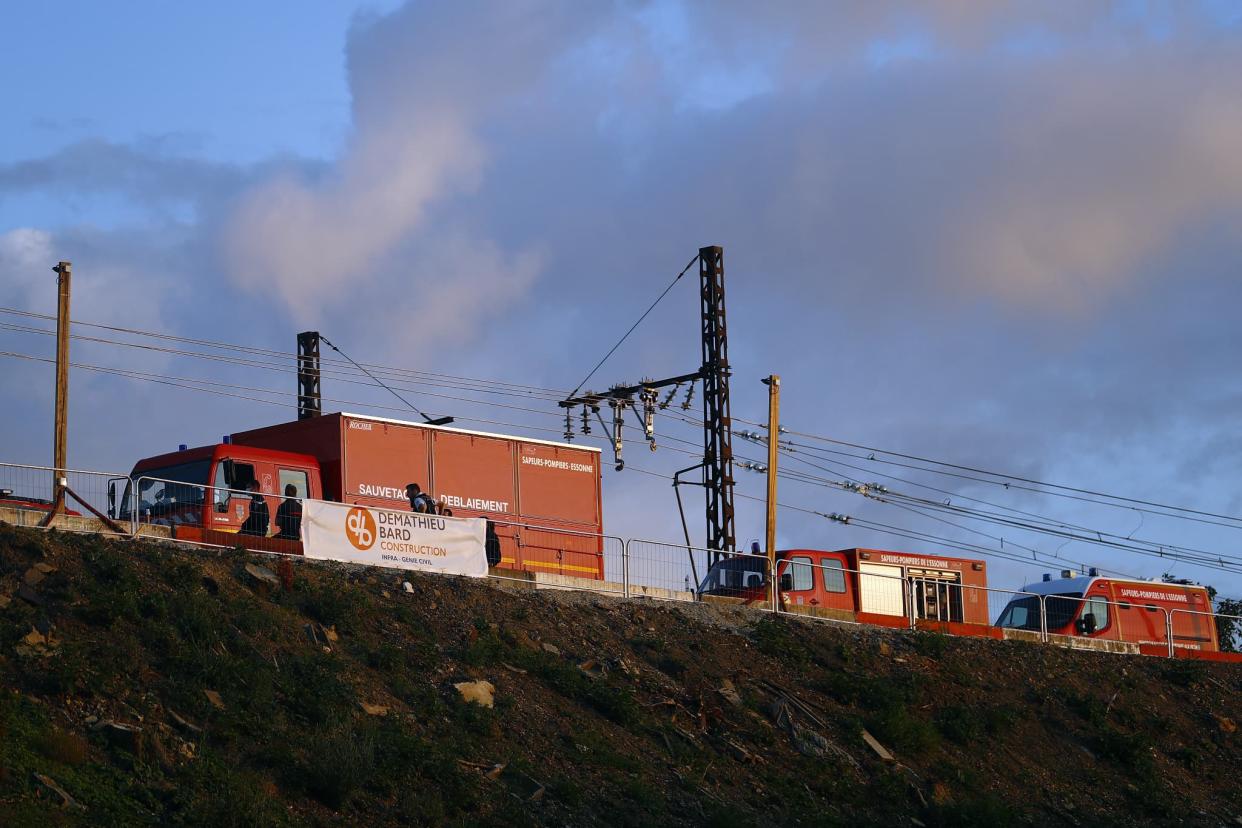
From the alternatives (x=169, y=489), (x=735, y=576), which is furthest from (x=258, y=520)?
(x=735, y=576)

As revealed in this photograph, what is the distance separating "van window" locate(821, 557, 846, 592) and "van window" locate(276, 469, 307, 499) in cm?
1218

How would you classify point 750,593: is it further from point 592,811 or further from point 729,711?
point 592,811

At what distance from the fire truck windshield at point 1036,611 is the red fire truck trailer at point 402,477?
1066 centimetres

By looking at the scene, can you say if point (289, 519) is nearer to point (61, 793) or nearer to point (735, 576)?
point (735, 576)

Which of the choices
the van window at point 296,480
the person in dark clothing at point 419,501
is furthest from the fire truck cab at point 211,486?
the person in dark clothing at point 419,501

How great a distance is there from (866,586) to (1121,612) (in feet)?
23.2

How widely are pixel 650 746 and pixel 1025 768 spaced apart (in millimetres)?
8073

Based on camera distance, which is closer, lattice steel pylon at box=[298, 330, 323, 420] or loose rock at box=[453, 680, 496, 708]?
loose rock at box=[453, 680, 496, 708]

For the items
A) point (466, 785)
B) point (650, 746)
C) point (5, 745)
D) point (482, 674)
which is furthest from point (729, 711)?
point (5, 745)

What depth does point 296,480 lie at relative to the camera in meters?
32.4

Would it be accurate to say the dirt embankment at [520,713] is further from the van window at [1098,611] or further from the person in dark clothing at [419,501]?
the van window at [1098,611]

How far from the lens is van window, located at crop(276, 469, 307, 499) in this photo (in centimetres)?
3219

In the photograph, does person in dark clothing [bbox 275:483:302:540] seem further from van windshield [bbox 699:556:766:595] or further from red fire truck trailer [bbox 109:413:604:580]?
van windshield [bbox 699:556:766:595]

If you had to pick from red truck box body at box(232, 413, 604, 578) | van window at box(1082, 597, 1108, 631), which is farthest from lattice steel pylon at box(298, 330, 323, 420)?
van window at box(1082, 597, 1108, 631)
